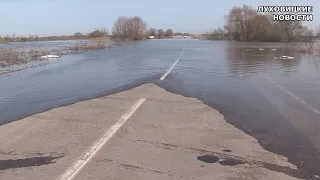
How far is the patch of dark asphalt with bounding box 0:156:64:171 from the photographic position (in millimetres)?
5895

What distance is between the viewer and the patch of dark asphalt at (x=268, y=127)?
19.9 ft

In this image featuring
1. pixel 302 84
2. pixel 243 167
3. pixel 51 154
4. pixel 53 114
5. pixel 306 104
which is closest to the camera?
pixel 243 167

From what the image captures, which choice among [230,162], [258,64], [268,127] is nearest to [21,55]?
[258,64]

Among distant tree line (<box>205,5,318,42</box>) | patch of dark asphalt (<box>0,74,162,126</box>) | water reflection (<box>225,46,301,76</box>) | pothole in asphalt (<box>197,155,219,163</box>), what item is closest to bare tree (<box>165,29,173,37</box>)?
distant tree line (<box>205,5,318,42</box>)

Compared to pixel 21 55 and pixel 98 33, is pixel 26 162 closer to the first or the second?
pixel 21 55

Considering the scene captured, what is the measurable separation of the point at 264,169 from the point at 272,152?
0.93m

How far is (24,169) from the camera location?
576 centimetres

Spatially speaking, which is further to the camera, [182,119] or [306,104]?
[306,104]

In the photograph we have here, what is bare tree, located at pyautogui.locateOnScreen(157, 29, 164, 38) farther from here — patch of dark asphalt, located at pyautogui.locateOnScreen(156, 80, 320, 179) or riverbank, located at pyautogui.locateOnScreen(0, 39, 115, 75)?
patch of dark asphalt, located at pyautogui.locateOnScreen(156, 80, 320, 179)

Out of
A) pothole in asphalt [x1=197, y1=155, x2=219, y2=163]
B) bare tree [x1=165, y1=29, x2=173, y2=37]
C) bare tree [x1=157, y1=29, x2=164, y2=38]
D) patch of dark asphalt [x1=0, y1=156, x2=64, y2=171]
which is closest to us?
patch of dark asphalt [x1=0, y1=156, x2=64, y2=171]

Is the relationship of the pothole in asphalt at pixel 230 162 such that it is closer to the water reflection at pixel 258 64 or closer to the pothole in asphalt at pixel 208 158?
the pothole in asphalt at pixel 208 158

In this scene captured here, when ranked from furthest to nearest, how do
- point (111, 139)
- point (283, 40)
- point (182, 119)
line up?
point (283, 40), point (182, 119), point (111, 139)

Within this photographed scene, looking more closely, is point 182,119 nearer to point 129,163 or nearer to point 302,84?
point 129,163

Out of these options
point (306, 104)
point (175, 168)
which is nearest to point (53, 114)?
point (175, 168)
